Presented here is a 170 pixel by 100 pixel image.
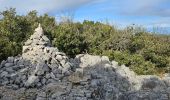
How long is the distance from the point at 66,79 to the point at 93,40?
6072mm

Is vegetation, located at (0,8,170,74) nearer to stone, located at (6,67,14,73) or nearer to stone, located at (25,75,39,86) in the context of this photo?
stone, located at (6,67,14,73)

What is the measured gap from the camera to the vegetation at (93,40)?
808 inches

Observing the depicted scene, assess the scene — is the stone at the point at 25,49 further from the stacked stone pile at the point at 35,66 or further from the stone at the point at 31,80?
the stone at the point at 31,80

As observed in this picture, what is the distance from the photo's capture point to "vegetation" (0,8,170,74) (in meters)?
20.5

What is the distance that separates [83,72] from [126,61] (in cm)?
404

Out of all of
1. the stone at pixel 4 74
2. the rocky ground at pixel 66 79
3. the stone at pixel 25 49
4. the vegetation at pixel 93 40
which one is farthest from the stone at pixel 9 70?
the vegetation at pixel 93 40

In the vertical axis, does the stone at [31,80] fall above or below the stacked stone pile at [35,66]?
below

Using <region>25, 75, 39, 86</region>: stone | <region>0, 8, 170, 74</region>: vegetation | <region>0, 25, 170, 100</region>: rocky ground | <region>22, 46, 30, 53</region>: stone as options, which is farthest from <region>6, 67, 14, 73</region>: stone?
<region>0, 8, 170, 74</region>: vegetation

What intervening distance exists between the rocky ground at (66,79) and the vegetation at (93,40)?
5.40ft

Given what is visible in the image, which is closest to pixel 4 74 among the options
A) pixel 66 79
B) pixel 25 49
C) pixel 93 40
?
pixel 25 49

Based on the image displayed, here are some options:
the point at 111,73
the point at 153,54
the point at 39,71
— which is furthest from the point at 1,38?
the point at 153,54

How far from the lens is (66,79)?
16844 millimetres

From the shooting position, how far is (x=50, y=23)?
23.4m

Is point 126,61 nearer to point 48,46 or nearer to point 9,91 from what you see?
point 48,46
